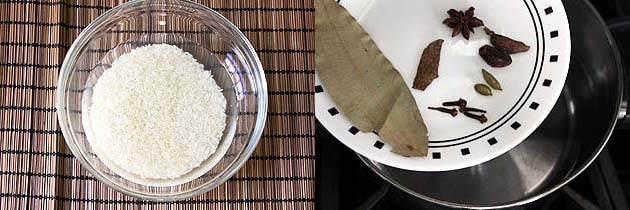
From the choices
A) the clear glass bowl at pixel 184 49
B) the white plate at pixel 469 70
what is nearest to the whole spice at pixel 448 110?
the white plate at pixel 469 70

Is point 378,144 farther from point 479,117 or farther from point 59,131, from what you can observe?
point 59,131

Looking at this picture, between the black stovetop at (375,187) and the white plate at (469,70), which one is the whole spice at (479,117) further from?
the black stovetop at (375,187)

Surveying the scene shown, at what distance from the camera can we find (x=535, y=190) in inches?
38.0

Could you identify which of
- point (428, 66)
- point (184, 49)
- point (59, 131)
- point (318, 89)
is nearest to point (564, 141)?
point (428, 66)

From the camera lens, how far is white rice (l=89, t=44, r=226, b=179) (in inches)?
30.1

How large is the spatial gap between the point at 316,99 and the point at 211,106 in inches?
5.4

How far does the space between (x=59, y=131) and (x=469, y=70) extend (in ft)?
1.50

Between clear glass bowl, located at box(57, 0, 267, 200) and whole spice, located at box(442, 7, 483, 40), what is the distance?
0.83 feet

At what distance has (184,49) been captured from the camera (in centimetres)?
83

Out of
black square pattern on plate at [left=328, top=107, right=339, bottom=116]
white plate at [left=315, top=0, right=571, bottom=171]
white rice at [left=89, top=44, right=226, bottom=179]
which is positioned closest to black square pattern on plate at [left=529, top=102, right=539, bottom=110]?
white plate at [left=315, top=0, right=571, bottom=171]

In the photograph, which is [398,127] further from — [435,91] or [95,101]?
[95,101]

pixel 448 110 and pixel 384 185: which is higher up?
pixel 448 110

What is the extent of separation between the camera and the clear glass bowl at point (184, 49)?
2.60 ft

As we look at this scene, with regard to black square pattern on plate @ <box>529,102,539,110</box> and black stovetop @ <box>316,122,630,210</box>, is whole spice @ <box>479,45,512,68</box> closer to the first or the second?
black square pattern on plate @ <box>529,102,539,110</box>
